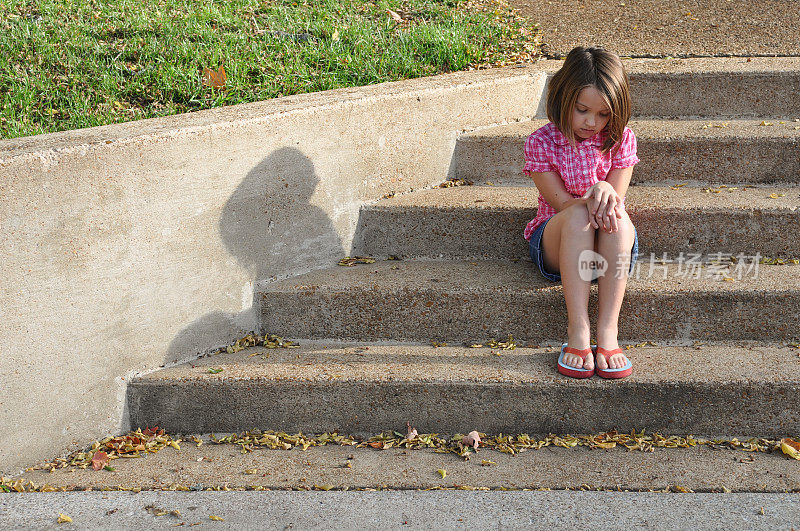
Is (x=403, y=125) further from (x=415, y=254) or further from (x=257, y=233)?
(x=257, y=233)

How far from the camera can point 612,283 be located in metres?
2.75

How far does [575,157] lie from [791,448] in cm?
131

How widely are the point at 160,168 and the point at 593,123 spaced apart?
1625mm

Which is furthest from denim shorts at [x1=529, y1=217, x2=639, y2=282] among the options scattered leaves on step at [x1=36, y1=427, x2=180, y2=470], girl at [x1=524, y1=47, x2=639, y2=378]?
scattered leaves on step at [x1=36, y1=427, x2=180, y2=470]

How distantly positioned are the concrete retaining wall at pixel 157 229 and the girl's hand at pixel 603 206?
112cm

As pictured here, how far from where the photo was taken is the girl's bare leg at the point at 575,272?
2742mm

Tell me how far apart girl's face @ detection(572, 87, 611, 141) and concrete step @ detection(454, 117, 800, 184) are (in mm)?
814

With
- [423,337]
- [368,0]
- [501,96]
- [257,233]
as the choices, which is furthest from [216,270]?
[368,0]

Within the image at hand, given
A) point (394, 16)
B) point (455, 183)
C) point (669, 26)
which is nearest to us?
point (455, 183)

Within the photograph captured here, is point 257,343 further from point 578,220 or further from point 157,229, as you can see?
→ point 578,220

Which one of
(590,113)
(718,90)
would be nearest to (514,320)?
(590,113)

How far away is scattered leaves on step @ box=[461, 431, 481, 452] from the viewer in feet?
8.68

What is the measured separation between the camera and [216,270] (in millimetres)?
2959

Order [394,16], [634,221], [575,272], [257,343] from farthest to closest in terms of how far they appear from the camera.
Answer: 1. [394,16]
2. [634,221]
3. [257,343]
4. [575,272]
